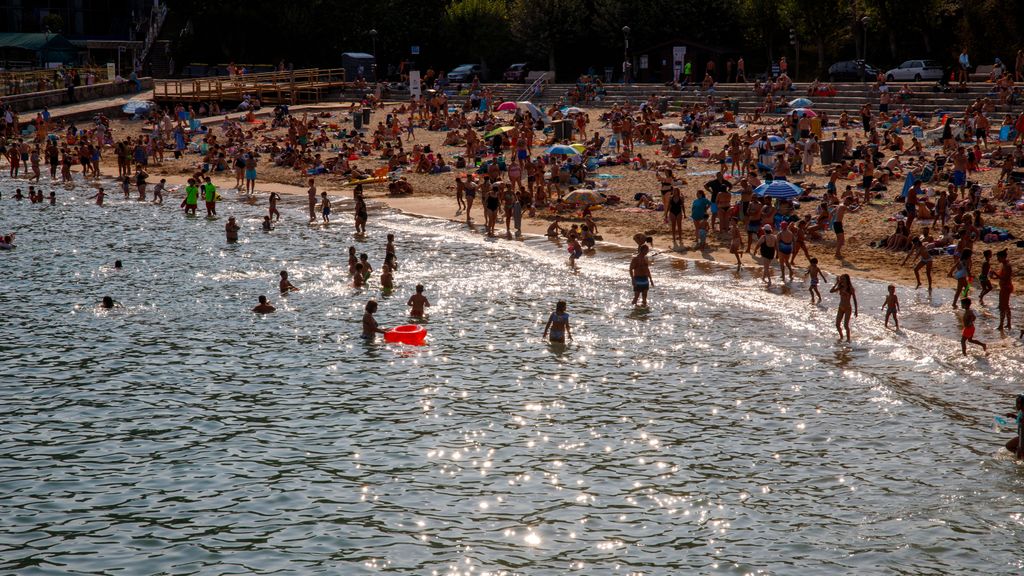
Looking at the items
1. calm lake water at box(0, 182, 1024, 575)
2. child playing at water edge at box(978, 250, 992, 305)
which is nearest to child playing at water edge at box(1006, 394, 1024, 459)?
calm lake water at box(0, 182, 1024, 575)

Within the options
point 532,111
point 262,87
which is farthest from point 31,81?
point 532,111

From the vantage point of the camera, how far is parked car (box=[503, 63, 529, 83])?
2367 inches

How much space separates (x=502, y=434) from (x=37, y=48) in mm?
54612

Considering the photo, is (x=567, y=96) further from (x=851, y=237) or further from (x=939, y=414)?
(x=939, y=414)

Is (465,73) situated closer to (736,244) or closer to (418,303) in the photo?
(736,244)

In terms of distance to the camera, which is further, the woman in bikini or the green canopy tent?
the green canopy tent

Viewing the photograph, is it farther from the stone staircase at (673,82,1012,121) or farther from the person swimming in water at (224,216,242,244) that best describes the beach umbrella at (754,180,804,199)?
the stone staircase at (673,82,1012,121)

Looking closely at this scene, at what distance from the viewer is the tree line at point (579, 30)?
5481 cm

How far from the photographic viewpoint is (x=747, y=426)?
15.2 meters

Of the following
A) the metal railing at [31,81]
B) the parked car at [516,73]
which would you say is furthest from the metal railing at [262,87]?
the parked car at [516,73]

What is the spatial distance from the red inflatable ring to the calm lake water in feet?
1.16

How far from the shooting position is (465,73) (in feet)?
205

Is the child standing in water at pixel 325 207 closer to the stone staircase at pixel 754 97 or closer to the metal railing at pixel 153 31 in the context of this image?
the stone staircase at pixel 754 97

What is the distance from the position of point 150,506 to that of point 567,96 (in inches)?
1609
